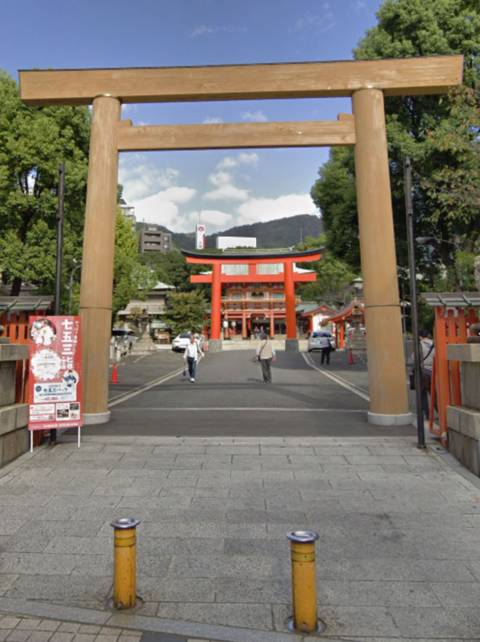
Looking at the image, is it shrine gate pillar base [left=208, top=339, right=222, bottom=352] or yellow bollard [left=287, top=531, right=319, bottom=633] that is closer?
yellow bollard [left=287, top=531, right=319, bottom=633]

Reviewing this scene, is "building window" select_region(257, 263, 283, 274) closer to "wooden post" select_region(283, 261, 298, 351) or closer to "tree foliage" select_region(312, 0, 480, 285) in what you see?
"wooden post" select_region(283, 261, 298, 351)

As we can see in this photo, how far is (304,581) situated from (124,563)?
1.09m

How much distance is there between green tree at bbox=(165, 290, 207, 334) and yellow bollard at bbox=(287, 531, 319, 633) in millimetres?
41485

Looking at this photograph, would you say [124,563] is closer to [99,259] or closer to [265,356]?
[99,259]

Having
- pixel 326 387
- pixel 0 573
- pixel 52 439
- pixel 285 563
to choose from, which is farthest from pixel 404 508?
pixel 326 387

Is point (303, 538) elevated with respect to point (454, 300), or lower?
lower

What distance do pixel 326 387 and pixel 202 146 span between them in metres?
8.05

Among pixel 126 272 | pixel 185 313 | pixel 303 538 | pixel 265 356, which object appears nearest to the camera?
pixel 303 538

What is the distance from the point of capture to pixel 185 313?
44125 millimetres

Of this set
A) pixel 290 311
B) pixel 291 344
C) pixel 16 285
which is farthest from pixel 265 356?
pixel 290 311

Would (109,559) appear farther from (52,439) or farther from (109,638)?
(52,439)

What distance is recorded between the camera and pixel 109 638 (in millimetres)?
2664

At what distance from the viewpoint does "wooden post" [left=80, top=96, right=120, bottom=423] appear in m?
8.23

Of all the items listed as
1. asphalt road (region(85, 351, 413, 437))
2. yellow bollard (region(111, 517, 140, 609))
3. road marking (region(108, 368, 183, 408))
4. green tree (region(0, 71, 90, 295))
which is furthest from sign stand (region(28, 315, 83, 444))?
green tree (region(0, 71, 90, 295))
